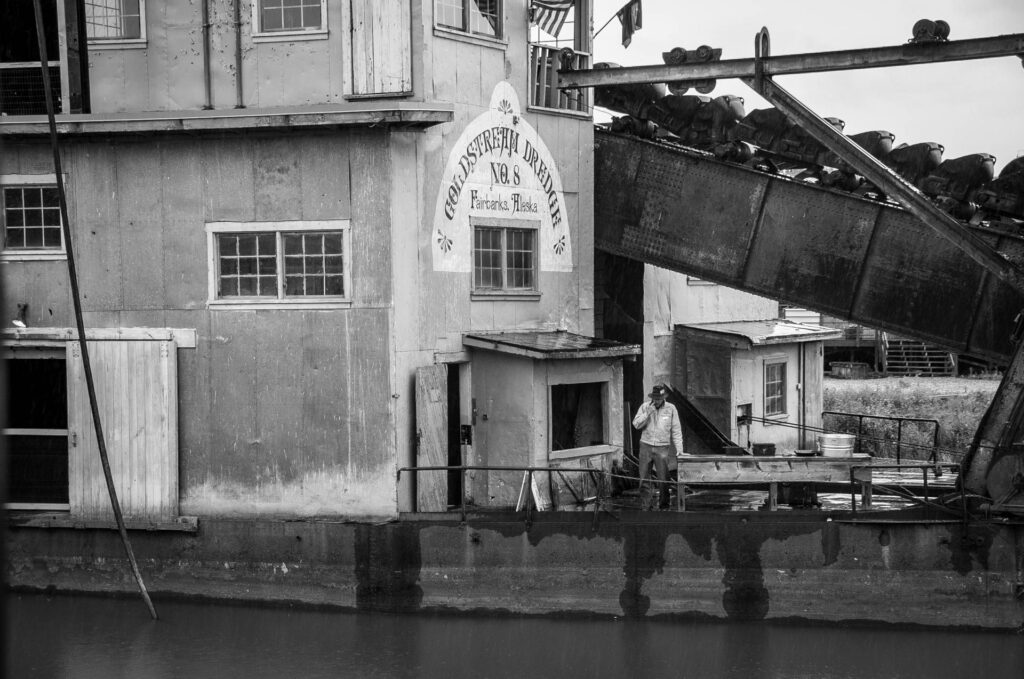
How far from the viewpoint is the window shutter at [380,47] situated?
16.2m

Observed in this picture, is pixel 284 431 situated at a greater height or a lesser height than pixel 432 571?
greater

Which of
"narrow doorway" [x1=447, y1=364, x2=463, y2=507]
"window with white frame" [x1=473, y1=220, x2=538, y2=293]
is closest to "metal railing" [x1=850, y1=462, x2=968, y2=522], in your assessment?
"narrow doorway" [x1=447, y1=364, x2=463, y2=507]

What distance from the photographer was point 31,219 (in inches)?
696

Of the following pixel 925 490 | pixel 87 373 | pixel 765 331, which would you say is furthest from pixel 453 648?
pixel 765 331

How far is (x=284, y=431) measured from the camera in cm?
1686

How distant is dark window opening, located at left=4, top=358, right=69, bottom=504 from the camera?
18016 millimetres

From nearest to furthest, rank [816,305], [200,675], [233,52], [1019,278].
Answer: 1. [200,675]
2. [1019,278]
3. [233,52]
4. [816,305]

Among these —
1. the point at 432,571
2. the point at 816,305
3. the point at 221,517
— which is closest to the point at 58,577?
the point at 221,517

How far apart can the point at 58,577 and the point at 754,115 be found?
13170 mm

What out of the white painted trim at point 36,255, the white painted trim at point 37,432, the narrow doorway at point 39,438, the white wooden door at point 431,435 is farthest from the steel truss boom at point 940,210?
the narrow doorway at point 39,438

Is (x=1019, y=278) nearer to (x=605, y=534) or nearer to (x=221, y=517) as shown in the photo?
(x=605, y=534)

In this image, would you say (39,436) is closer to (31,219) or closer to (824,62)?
(31,219)

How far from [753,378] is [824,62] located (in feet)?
32.5

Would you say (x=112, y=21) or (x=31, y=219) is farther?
(x=31, y=219)
